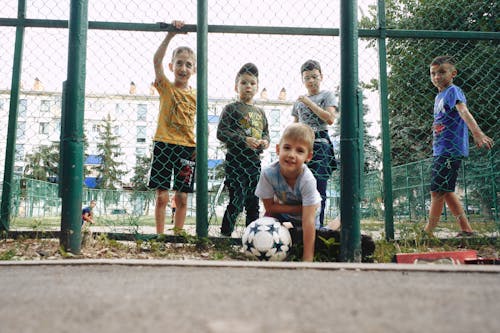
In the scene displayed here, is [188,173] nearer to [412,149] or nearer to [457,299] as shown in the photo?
[457,299]

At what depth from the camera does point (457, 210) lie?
3.86 meters

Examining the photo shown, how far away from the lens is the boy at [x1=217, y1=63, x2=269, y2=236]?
12.2 feet

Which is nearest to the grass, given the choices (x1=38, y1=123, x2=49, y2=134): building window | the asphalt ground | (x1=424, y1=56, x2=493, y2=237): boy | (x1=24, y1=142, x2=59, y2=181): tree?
(x1=424, y1=56, x2=493, y2=237): boy

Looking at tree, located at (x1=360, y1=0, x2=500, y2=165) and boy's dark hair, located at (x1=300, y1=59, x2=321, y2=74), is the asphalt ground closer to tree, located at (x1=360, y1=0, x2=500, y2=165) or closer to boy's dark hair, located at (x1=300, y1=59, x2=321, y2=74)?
boy's dark hair, located at (x1=300, y1=59, x2=321, y2=74)

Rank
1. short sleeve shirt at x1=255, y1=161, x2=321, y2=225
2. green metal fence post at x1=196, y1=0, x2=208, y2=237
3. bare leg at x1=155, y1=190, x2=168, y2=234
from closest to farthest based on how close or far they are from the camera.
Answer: short sleeve shirt at x1=255, y1=161, x2=321, y2=225 → green metal fence post at x1=196, y1=0, x2=208, y2=237 → bare leg at x1=155, y1=190, x2=168, y2=234

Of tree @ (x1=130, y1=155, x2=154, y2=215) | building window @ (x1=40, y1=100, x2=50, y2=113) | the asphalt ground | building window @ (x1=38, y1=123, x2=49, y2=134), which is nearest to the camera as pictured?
the asphalt ground

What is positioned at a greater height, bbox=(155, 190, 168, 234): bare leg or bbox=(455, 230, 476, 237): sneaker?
bbox=(155, 190, 168, 234): bare leg

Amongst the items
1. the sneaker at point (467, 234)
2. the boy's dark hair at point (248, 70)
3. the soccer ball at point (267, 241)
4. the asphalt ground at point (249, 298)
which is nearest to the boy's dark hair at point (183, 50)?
the boy's dark hair at point (248, 70)

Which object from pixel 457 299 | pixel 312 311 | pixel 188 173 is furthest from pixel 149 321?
pixel 188 173

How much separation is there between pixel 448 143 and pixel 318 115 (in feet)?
4.27

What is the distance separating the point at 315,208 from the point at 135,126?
99.4 inches

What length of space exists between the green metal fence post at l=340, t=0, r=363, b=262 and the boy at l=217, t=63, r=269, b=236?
126 centimetres

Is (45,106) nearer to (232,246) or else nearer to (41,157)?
(232,246)

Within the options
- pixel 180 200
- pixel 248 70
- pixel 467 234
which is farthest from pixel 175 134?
pixel 467 234
